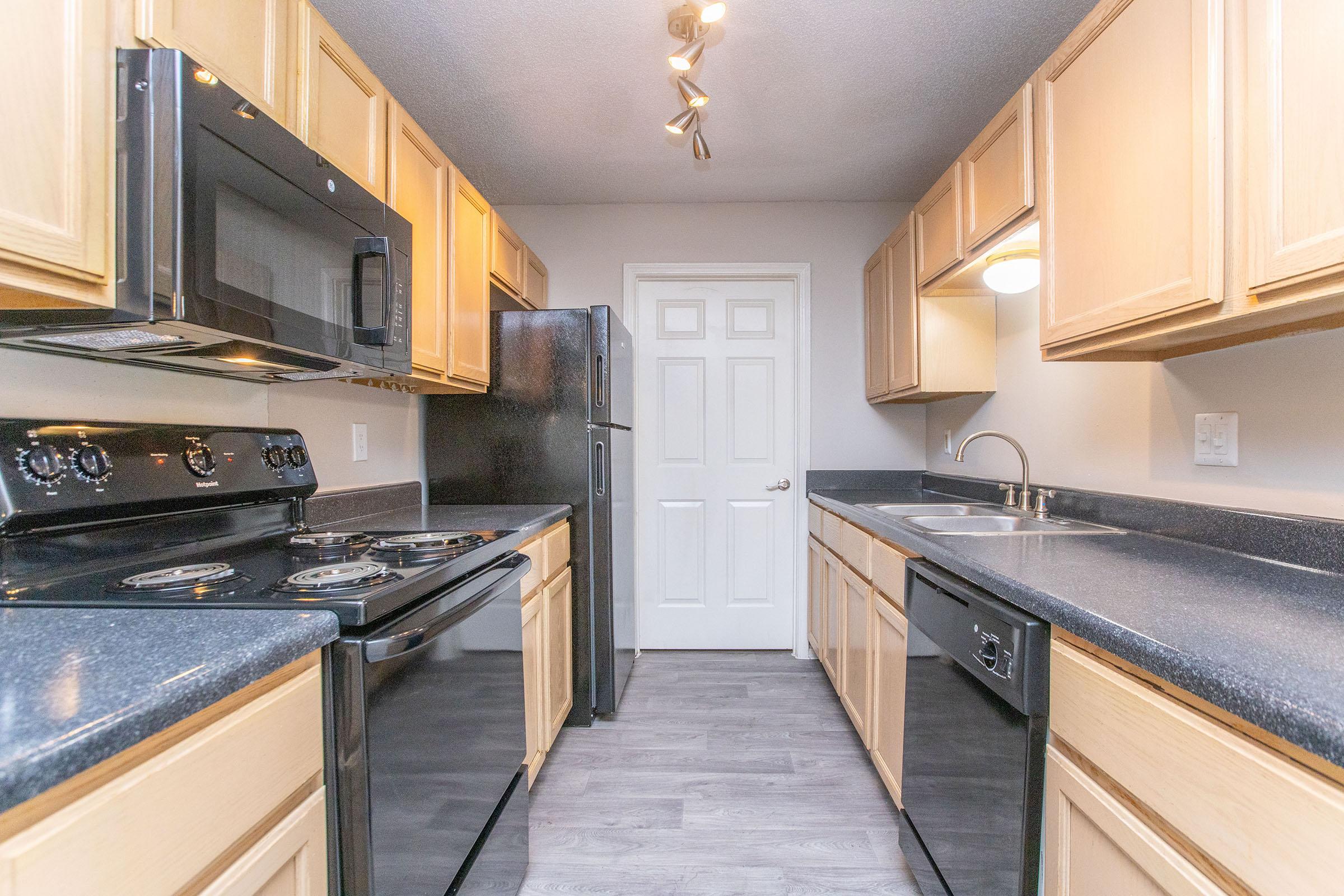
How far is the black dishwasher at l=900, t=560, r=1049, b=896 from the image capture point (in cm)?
93

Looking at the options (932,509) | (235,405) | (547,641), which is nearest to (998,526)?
(932,509)

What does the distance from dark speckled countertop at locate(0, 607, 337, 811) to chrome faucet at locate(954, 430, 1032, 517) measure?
1743 mm

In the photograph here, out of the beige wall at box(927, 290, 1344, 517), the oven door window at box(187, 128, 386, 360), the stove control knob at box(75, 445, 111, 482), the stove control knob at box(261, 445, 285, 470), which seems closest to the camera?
the oven door window at box(187, 128, 386, 360)

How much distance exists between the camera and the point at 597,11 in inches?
65.7

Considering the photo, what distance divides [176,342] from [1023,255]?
213 centimetres

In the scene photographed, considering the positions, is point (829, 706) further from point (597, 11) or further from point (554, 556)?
point (597, 11)

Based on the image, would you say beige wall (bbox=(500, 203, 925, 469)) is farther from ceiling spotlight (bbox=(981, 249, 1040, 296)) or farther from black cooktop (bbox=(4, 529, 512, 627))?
black cooktop (bbox=(4, 529, 512, 627))

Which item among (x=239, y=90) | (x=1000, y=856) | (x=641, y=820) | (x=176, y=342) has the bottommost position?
(x=641, y=820)

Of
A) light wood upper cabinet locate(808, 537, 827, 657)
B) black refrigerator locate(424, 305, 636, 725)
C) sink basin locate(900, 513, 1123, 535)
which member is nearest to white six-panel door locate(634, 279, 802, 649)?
light wood upper cabinet locate(808, 537, 827, 657)

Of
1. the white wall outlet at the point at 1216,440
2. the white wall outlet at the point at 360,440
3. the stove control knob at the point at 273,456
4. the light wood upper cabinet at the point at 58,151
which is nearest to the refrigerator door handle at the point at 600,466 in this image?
the white wall outlet at the point at 360,440

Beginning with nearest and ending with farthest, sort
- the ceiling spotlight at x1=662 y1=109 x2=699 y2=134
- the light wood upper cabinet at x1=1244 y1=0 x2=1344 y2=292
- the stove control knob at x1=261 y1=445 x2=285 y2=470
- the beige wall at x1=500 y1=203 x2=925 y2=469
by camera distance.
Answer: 1. the light wood upper cabinet at x1=1244 y1=0 x2=1344 y2=292
2. the stove control knob at x1=261 y1=445 x2=285 y2=470
3. the ceiling spotlight at x1=662 y1=109 x2=699 y2=134
4. the beige wall at x1=500 y1=203 x2=925 y2=469

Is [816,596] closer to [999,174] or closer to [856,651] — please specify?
[856,651]

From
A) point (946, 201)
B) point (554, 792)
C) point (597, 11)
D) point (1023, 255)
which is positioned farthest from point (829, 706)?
point (597, 11)

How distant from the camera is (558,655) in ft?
6.85
